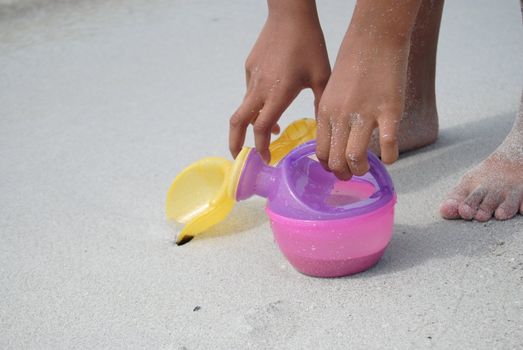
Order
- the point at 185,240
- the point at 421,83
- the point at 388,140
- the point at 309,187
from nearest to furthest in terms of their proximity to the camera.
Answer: the point at 388,140, the point at 309,187, the point at 185,240, the point at 421,83

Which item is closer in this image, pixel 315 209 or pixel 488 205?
pixel 315 209

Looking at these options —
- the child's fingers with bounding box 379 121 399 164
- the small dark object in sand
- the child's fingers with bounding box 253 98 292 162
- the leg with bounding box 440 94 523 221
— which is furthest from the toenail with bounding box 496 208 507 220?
the small dark object in sand

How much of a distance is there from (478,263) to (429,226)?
16 cm

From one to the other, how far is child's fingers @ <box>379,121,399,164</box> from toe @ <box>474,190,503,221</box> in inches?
12.8

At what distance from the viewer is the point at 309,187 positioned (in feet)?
4.20

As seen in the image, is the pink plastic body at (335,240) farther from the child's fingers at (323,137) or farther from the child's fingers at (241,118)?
the child's fingers at (241,118)

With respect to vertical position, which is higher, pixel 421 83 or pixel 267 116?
pixel 267 116

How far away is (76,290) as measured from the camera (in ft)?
4.15

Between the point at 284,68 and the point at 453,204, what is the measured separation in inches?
16.1

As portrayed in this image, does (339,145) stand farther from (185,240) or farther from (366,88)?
(185,240)

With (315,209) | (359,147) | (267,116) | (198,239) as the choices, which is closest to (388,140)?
(359,147)

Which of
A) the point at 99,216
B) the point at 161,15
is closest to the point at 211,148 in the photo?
the point at 99,216

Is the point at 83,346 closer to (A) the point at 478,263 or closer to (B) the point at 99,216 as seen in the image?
(B) the point at 99,216

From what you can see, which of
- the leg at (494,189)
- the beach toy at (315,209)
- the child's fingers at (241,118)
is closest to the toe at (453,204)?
the leg at (494,189)
